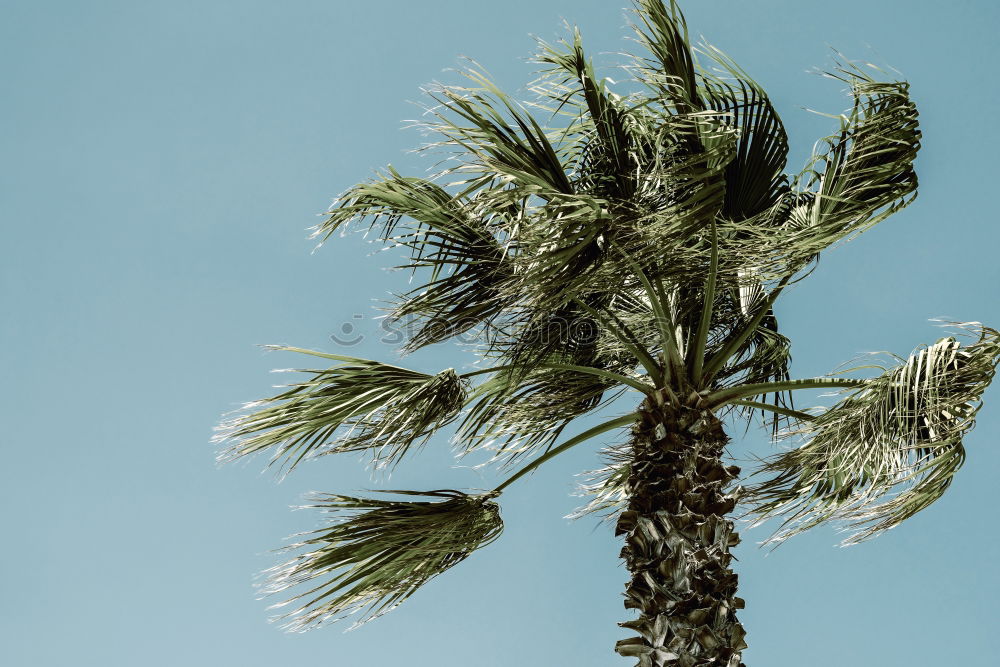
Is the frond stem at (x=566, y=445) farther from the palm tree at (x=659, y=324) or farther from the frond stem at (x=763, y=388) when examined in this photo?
the frond stem at (x=763, y=388)

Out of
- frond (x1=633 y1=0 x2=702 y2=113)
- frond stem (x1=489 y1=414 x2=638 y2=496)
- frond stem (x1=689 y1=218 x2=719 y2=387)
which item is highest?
frond (x1=633 y1=0 x2=702 y2=113)

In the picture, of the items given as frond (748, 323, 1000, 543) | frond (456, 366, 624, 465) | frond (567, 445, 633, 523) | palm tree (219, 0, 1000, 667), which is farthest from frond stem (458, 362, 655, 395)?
frond (567, 445, 633, 523)

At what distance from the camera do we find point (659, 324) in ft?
15.1

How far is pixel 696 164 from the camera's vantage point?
398 centimetres

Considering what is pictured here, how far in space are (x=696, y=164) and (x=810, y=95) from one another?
4.02 ft

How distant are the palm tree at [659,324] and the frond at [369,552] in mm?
10

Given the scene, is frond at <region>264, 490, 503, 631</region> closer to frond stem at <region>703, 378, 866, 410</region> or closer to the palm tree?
the palm tree

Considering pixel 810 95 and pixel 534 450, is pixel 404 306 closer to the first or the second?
pixel 534 450

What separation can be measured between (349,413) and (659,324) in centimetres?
152

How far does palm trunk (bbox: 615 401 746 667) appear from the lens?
13.6 feet

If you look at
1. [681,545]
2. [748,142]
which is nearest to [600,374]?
[681,545]

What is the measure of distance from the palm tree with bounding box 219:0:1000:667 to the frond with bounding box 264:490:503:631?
0.01m
